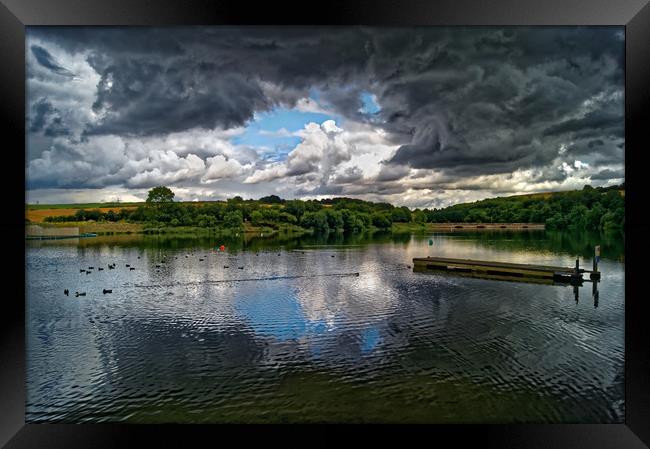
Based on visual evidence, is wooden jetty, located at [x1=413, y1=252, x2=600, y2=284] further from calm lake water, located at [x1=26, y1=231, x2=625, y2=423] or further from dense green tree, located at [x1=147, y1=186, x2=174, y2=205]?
dense green tree, located at [x1=147, y1=186, x2=174, y2=205]

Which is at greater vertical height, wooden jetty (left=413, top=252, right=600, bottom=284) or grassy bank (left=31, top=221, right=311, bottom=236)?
grassy bank (left=31, top=221, right=311, bottom=236)

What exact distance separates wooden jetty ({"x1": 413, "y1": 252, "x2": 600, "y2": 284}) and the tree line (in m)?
15.3

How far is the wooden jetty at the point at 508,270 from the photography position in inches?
674

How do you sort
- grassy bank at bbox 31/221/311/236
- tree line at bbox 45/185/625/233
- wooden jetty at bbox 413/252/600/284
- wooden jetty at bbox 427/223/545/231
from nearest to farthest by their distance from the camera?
1. wooden jetty at bbox 413/252/600/284
2. tree line at bbox 45/185/625/233
3. grassy bank at bbox 31/221/311/236
4. wooden jetty at bbox 427/223/545/231

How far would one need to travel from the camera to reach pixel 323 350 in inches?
366

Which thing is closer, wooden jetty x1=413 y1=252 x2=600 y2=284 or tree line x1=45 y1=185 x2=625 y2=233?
wooden jetty x1=413 y1=252 x2=600 y2=284

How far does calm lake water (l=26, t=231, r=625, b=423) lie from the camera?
686 centimetres

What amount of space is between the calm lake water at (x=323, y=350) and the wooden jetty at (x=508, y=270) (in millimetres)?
732

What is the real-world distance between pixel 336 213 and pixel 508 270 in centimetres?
2258

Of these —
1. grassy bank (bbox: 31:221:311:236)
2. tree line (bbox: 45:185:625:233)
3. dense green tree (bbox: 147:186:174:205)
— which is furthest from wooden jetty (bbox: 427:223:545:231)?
dense green tree (bbox: 147:186:174:205)
